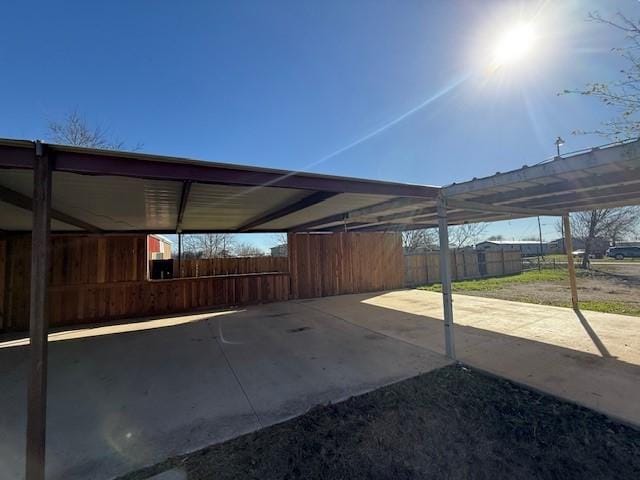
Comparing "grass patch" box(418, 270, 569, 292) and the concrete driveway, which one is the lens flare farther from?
"grass patch" box(418, 270, 569, 292)

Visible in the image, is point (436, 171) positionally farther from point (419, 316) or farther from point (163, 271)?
point (163, 271)

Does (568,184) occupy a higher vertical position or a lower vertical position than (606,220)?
lower

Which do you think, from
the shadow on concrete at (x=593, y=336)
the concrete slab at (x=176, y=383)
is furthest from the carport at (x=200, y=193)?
the shadow on concrete at (x=593, y=336)

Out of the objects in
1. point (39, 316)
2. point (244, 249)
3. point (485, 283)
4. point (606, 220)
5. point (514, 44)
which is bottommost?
point (485, 283)

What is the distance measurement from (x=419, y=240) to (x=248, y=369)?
22.3m

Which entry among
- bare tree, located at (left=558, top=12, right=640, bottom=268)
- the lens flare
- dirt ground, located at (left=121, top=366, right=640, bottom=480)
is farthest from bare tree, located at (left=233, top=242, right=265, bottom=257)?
bare tree, located at (left=558, top=12, right=640, bottom=268)

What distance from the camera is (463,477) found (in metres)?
1.82

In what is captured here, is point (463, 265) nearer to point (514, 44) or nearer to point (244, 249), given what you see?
point (514, 44)

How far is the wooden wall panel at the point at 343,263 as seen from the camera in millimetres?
9602

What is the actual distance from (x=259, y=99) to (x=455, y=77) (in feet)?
12.9

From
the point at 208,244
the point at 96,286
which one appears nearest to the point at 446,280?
the point at 96,286

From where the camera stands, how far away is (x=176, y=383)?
3.35 metres

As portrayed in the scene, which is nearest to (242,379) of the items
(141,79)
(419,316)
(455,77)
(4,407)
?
(4,407)

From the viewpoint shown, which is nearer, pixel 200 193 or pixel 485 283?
pixel 200 193
